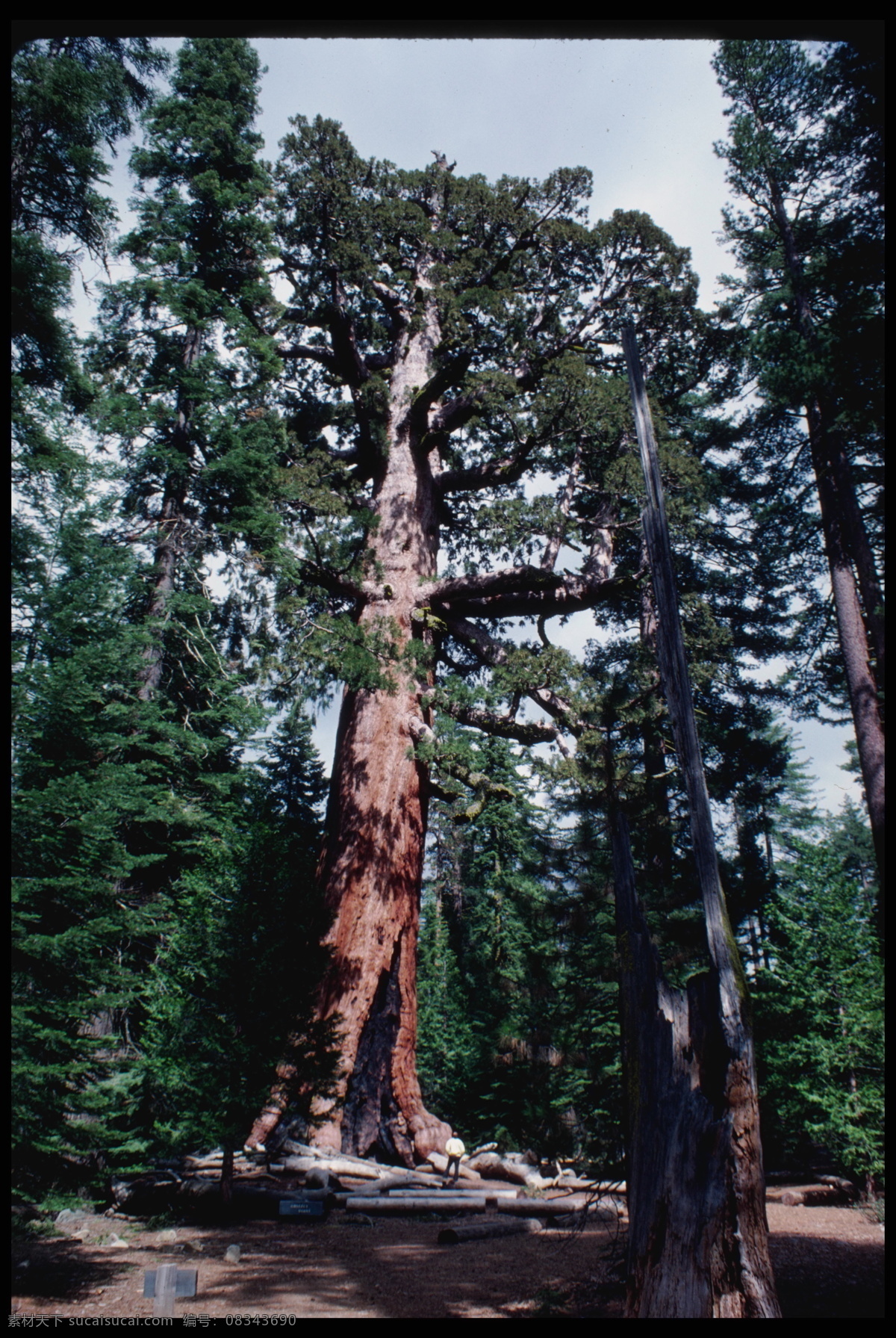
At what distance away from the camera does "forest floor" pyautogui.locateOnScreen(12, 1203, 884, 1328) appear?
514cm

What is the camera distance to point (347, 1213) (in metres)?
8.72

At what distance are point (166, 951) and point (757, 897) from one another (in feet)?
47.6

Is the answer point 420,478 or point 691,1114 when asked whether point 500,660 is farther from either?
point 691,1114

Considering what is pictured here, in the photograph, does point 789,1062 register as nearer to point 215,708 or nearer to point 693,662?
point 693,662

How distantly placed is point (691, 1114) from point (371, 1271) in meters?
4.64

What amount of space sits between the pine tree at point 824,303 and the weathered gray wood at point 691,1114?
14.3ft

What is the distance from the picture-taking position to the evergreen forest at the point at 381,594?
7.61m

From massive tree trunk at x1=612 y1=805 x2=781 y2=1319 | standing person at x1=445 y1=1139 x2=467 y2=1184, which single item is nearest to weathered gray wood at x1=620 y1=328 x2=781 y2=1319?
massive tree trunk at x1=612 y1=805 x2=781 y2=1319

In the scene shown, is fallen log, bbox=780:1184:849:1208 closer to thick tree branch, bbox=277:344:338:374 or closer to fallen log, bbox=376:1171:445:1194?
fallen log, bbox=376:1171:445:1194

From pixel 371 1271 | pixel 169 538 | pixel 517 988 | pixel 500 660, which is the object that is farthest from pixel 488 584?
pixel 517 988

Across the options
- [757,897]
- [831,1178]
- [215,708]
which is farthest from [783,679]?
[215,708]

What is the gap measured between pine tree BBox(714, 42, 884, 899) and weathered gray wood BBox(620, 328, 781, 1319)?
437 cm

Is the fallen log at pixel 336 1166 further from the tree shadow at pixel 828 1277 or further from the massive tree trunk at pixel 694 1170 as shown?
the massive tree trunk at pixel 694 1170

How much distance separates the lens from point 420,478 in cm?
1584
